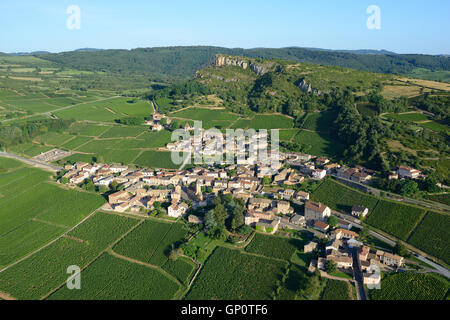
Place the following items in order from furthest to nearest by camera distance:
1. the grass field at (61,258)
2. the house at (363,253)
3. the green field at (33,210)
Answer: the green field at (33,210), the house at (363,253), the grass field at (61,258)

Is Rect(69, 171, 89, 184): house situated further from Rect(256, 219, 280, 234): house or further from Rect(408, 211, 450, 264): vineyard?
Rect(408, 211, 450, 264): vineyard

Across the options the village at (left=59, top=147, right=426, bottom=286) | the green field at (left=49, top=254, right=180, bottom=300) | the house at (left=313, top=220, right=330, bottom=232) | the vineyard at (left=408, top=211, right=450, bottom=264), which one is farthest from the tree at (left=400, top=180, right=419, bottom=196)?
the green field at (left=49, top=254, right=180, bottom=300)

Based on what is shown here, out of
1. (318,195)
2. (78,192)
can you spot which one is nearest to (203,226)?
(318,195)

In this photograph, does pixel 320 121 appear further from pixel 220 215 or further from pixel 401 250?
pixel 401 250

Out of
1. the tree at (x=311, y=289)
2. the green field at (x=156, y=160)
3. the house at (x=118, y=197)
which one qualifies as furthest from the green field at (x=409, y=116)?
the house at (x=118, y=197)

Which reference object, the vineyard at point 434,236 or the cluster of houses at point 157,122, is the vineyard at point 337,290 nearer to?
the vineyard at point 434,236

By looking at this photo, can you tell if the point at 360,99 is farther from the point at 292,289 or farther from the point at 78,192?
the point at 78,192
